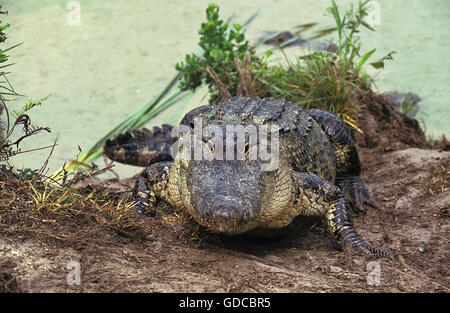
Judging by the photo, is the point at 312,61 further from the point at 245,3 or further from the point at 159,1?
the point at 159,1

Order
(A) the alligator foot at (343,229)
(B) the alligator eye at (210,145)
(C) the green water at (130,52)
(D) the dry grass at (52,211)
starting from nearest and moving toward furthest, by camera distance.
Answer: (D) the dry grass at (52,211) < (B) the alligator eye at (210,145) < (A) the alligator foot at (343,229) < (C) the green water at (130,52)

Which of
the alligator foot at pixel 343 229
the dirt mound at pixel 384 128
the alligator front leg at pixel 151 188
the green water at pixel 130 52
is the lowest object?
the alligator foot at pixel 343 229

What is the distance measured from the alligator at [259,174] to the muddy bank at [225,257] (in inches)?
7.6

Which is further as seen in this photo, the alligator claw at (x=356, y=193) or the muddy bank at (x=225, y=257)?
the alligator claw at (x=356, y=193)

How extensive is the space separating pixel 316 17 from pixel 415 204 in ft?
16.2

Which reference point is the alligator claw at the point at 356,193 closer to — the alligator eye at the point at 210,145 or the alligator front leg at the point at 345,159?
the alligator front leg at the point at 345,159

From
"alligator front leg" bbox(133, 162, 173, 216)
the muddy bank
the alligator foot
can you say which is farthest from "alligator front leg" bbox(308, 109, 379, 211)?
"alligator front leg" bbox(133, 162, 173, 216)

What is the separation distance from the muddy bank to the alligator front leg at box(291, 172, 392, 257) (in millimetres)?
145

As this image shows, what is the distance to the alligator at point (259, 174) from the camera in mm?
2928

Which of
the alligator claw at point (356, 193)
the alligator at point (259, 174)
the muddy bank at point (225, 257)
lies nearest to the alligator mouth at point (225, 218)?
the alligator at point (259, 174)

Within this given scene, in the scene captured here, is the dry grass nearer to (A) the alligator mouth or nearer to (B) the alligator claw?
(A) the alligator mouth
